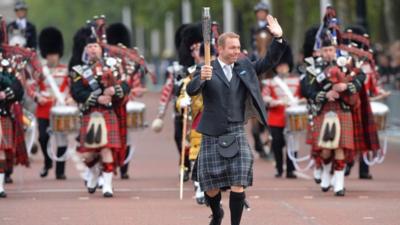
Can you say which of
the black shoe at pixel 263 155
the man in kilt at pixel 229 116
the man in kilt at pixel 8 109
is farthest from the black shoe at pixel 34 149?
the man in kilt at pixel 229 116

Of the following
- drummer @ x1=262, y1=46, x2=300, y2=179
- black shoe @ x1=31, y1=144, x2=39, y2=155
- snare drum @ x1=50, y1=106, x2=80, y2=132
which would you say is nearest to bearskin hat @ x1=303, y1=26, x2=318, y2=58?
drummer @ x1=262, y1=46, x2=300, y2=179

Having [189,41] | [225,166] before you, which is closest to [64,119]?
[189,41]

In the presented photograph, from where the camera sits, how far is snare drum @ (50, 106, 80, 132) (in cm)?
1942

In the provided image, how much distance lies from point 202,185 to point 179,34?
693cm

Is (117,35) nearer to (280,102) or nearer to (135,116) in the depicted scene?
(135,116)

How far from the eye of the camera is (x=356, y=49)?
17281 mm

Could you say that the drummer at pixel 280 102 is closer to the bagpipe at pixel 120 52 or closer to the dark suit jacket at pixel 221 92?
the bagpipe at pixel 120 52

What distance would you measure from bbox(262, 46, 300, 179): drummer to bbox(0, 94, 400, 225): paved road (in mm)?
296

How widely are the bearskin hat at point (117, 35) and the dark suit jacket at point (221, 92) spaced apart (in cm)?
681

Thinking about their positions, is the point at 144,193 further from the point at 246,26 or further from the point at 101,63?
the point at 246,26

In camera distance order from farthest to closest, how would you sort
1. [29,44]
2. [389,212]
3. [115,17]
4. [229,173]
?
[115,17] < [29,44] < [389,212] < [229,173]

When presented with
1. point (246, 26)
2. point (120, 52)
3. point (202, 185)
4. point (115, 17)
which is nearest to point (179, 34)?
point (120, 52)

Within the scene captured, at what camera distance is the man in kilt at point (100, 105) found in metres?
16.5

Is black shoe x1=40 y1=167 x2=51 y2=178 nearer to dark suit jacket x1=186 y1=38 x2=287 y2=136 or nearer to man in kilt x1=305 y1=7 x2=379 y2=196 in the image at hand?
man in kilt x1=305 y1=7 x2=379 y2=196
